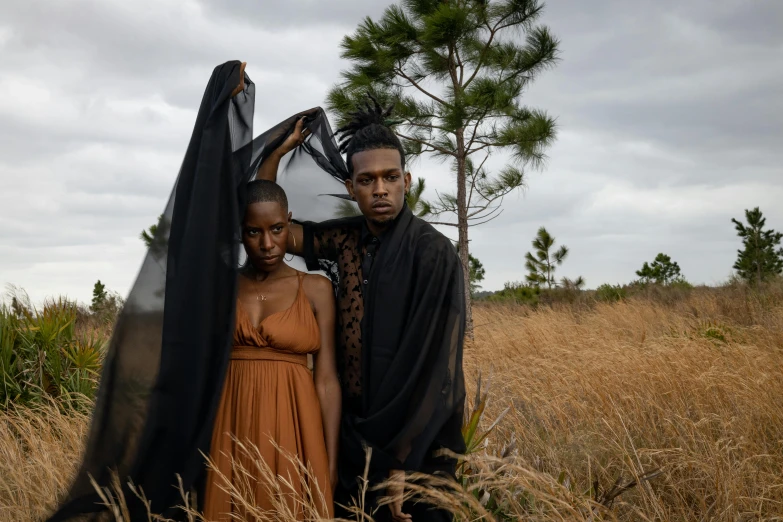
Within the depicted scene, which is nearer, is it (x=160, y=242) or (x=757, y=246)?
(x=160, y=242)

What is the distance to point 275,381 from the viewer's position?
2264 millimetres

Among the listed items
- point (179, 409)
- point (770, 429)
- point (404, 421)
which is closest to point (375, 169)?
point (404, 421)

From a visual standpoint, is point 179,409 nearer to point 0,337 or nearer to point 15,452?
point 15,452

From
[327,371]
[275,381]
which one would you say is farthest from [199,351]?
[327,371]

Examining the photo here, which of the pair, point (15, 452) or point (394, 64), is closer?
point (15, 452)

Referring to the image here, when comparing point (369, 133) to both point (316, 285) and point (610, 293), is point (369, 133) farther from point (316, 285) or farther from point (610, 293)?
point (610, 293)

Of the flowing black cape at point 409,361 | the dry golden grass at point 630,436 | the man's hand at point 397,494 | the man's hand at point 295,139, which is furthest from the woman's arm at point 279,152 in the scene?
the dry golden grass at point 630,436

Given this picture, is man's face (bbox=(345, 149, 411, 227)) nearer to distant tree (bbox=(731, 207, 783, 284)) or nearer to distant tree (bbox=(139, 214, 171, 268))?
distant tree (bbox=(139, 214, 171, 268))

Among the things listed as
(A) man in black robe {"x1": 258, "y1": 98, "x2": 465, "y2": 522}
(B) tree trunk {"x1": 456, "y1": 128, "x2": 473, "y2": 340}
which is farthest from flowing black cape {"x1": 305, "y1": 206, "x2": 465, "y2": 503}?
(B) tree trunk {"x1": 456, "y1": 128, "x2": 473, "y2": 340}

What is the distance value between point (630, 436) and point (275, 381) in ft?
10.1

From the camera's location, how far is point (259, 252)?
7.67 ft

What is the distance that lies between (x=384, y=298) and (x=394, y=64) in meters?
13.1

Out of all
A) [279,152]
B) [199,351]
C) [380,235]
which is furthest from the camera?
[279,152]

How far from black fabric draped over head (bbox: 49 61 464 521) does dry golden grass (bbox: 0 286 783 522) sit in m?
0.38
